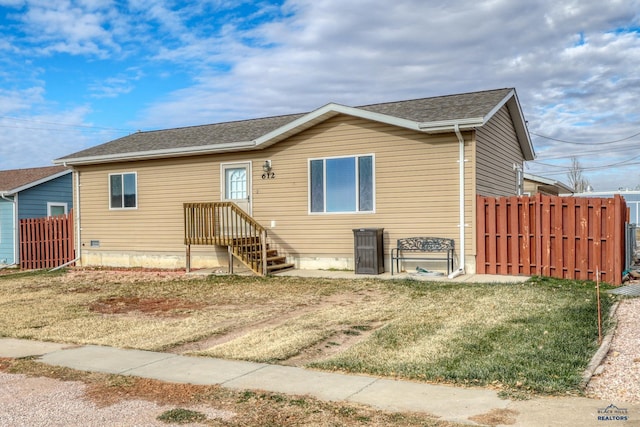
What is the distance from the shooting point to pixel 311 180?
13734mm

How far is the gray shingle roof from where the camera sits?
20.4 m

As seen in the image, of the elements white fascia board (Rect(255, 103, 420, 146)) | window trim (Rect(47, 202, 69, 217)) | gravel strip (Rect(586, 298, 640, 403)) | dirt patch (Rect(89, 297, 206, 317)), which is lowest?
dirt patch (Rect(89, 297, 206, 317))

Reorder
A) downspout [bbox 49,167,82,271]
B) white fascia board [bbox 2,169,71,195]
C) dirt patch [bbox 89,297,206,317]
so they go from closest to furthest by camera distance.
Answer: dirt patch [bbox 89,297,206,317]
downspout [bbox 49,167,82,271]
white fascia board [bbox 2,169,71,195]

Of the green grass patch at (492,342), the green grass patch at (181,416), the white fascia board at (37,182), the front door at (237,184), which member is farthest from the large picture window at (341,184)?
the white fascia board at (37,182)

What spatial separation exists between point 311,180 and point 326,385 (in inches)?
360

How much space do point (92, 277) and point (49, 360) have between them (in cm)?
887

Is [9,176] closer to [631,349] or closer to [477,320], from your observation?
[477,320]

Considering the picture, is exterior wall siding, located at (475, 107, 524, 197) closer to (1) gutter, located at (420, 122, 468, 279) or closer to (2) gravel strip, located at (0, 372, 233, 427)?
(1) gutter, located at (420, 122, 468, 279)

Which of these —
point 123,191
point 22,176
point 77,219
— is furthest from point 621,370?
point 22,176

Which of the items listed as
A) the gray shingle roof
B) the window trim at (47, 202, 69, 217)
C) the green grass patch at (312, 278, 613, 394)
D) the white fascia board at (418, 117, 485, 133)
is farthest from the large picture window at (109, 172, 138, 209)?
the green grass patch at (312, 278, 613, 394)

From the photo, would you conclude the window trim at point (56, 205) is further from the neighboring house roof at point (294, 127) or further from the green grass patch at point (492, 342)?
the green grass patch at point (492, 342)

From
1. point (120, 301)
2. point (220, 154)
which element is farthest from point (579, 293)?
point (220, 154)

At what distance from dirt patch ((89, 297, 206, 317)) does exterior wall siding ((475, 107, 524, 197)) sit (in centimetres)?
662

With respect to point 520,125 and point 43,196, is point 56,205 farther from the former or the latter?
point 520,125
